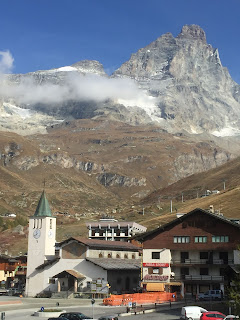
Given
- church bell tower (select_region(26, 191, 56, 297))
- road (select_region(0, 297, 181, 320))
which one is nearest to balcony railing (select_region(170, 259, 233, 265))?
road (select_region(0, 297, 181, 320))

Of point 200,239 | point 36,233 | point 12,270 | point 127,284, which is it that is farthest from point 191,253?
point 12,270

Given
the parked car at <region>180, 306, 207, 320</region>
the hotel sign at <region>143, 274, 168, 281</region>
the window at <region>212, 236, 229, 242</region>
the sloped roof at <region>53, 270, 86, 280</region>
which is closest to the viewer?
the parked car at <region>180, 306, 207, 320</region>

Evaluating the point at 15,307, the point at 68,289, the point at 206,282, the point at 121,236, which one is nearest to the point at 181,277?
the point at 206,282

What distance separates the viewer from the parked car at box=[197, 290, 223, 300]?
72438mm

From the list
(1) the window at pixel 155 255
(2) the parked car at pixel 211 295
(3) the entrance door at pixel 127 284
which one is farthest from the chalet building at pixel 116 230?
(2) the parked car at pixel 211 295

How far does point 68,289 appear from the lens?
8994 cm

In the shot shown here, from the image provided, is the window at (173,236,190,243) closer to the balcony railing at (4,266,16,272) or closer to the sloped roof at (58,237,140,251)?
the sloped roof at (58,237,140,251)

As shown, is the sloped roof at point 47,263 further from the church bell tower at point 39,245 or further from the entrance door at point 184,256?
the entrance door at point 184,256

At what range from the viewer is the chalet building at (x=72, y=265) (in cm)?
8900

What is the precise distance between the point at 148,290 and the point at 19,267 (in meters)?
45.6

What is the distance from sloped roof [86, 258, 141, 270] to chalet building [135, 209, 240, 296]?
718cm

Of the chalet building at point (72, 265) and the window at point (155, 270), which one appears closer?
the window at point (155, 270)

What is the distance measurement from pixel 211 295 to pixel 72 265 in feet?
92.3

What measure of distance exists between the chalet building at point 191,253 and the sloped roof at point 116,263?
718 cm
